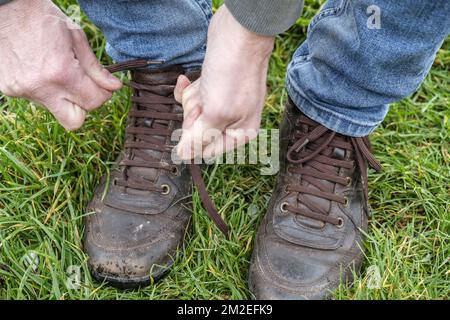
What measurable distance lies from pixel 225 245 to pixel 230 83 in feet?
1.81

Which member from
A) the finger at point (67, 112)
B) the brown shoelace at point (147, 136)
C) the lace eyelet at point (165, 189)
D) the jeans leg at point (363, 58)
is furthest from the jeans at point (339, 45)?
the lace eyelet at point (165, 189)

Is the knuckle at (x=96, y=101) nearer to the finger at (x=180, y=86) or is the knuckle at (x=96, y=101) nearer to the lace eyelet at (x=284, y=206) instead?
the finger at (x=180, y=86)

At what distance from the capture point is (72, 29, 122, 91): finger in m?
1.39

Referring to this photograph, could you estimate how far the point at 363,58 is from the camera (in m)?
1.23

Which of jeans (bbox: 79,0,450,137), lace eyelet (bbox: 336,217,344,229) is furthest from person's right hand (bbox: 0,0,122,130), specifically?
lace eyelet (bbox: 336,217,344,229)

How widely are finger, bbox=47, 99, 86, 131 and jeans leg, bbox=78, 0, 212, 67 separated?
8.1 inches

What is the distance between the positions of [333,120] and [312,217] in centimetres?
25

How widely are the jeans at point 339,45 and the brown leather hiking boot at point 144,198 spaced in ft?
0.28

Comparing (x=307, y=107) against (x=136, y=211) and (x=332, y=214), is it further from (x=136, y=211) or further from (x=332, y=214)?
(x=136, y=211)

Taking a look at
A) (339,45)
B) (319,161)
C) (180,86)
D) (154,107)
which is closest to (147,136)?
(154,107)

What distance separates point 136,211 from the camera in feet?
4.81

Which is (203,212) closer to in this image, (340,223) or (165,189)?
(165,189)

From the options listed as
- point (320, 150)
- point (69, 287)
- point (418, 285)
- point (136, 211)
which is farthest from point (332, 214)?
point (69, 287)

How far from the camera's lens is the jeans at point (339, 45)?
115 cm
